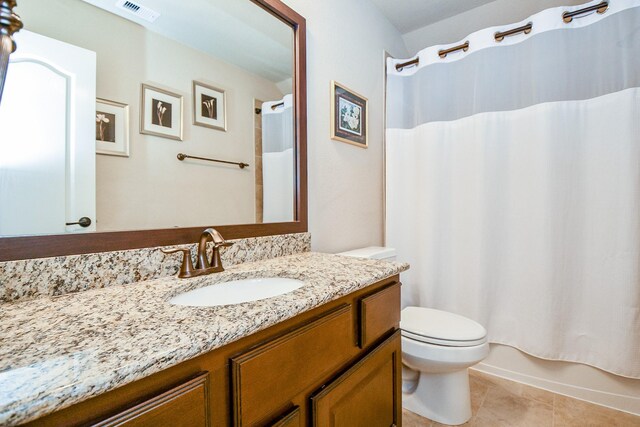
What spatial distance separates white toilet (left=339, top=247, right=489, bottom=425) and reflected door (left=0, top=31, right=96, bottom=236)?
122 centimetres

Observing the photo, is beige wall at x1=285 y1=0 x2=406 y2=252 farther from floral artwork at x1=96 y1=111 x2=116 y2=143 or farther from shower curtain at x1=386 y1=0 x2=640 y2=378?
floral artwork at x1=96 y1=111 x2=116 y2=143

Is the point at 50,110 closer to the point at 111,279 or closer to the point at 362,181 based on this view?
the point at 111,279

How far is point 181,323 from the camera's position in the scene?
55 cm

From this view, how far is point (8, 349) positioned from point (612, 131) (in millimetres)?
2191

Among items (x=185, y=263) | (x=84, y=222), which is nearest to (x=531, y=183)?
(x=185, y=263)

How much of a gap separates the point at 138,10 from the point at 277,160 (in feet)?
2.21

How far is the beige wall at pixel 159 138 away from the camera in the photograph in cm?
83

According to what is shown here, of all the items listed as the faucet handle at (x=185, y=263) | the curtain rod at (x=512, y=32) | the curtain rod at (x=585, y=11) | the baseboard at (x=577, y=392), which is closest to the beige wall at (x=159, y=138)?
the faucet handle at (x=185, y=263)

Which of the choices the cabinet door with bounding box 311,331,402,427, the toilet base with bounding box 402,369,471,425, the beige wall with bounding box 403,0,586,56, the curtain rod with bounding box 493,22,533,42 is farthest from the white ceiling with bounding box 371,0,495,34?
the toilet base with bounding box 402,369,471,425

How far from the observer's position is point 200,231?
3.42 feet

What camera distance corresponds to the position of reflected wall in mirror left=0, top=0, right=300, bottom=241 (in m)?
0.74

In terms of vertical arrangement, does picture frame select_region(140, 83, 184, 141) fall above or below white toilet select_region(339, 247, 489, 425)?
above

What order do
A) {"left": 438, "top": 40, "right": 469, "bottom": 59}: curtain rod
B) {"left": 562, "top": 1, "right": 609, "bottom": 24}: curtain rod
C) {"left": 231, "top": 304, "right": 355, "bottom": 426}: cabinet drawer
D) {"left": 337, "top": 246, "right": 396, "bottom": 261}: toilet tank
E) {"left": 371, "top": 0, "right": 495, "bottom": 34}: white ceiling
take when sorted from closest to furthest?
1. {"left": 231, "top": 304, "right": 355, "bottom": 426}: cabinet drawer
2. {"left": 562, "top": 1, "right": 609, "bottom": 24}: curtain rod
3. {"left": 337, "top": 246, "right": 396, "bottom": 261}: toilet tank
4. {"left": 438, "top": 40, "right": 469, "bottom": 59}: curtain rod
5. {"left": 371, "top": 0, "right": 495, "bottom": 34}: white ceiling

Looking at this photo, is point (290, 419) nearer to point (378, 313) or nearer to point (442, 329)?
point (378, 313)
